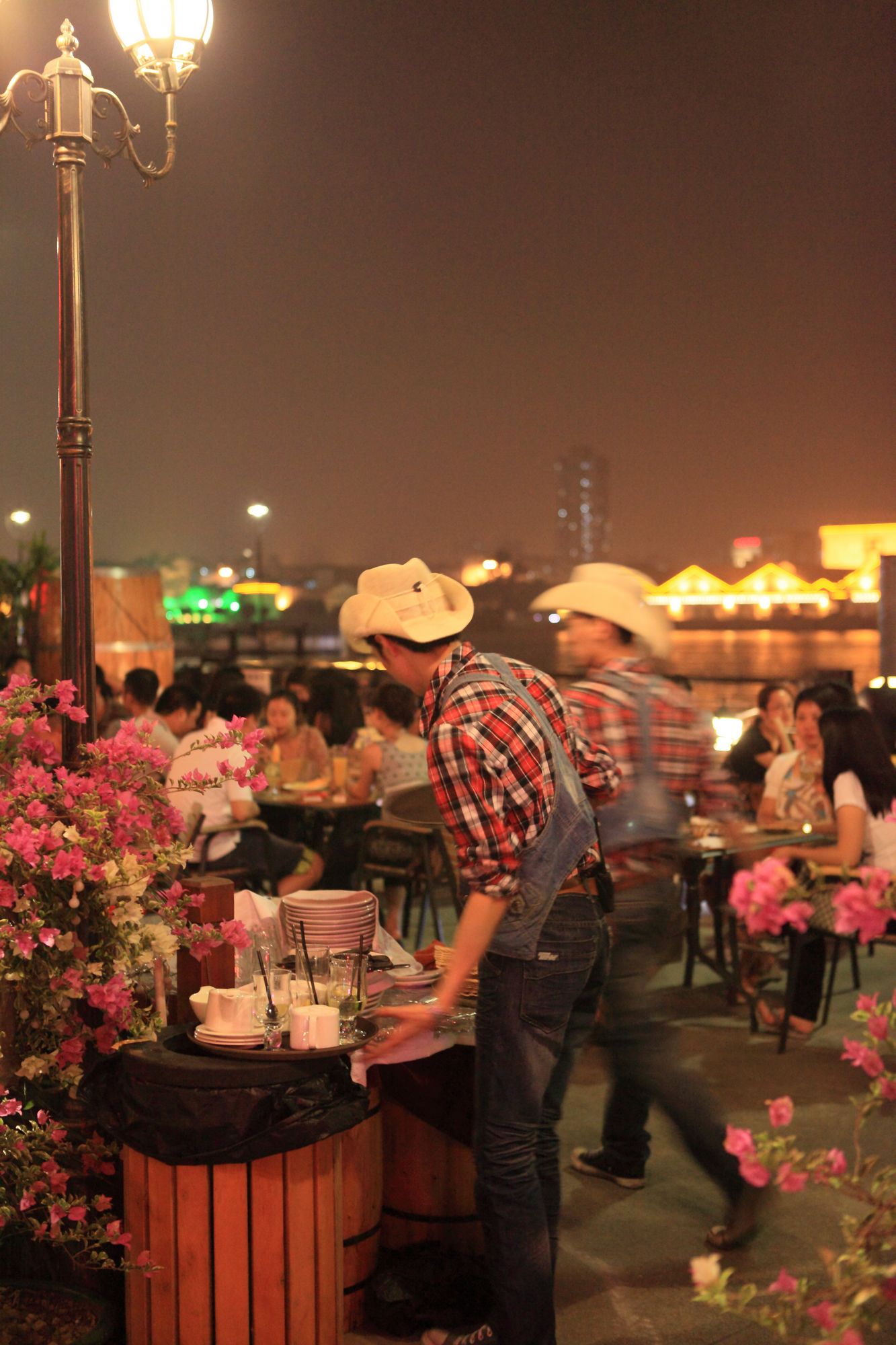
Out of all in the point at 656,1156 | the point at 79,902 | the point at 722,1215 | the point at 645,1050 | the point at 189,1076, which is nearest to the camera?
the point at 189,1076

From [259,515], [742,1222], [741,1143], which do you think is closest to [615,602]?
[742,1222]

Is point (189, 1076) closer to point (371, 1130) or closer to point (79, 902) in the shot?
point (79, 902)

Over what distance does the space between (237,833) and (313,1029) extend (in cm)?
392

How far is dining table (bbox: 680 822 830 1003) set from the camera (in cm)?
607

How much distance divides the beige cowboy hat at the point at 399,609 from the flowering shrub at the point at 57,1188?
1.42m

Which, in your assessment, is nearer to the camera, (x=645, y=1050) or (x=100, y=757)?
(x=100, y=757)

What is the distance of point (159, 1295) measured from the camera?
290 centimetres

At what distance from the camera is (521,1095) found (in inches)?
113

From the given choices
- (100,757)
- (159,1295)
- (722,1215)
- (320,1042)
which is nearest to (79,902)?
(100,757)

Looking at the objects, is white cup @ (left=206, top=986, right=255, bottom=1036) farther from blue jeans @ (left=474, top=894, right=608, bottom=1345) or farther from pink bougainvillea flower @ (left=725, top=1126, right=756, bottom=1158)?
pink bougainvillea flower @ (left=725, top=1126, right=756, bottom=1158)

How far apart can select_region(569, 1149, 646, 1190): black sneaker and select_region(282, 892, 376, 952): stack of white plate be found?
1418mm

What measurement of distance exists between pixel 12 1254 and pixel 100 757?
4.68 ft

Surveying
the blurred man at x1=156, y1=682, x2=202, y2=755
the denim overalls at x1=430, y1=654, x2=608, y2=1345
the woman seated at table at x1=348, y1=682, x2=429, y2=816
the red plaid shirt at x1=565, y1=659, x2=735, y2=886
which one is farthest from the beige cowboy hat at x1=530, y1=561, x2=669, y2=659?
the blurred man at x1=156, y1=682, x2=202, y2=755

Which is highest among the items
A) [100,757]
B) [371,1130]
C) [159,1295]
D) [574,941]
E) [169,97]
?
[169,97]
